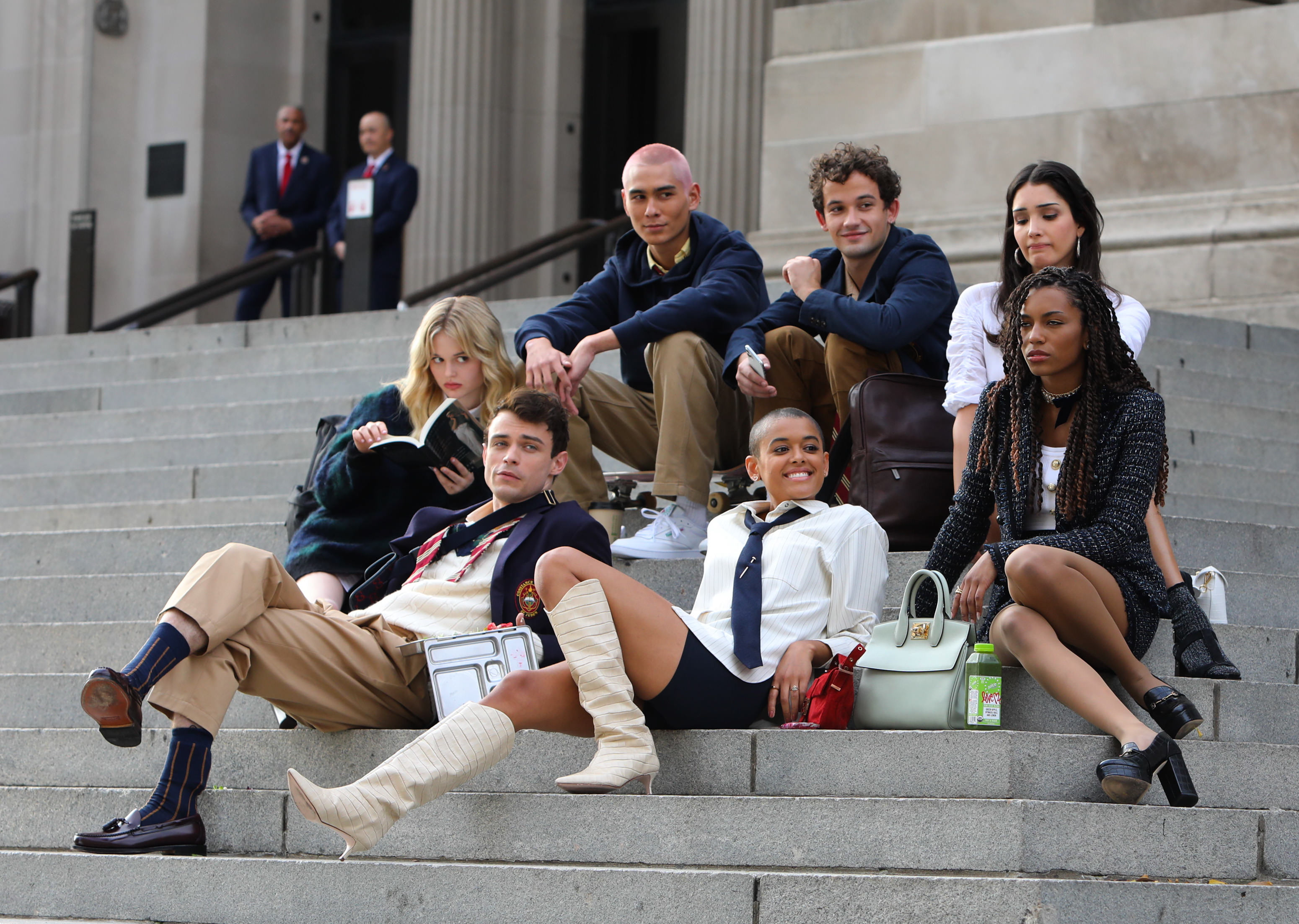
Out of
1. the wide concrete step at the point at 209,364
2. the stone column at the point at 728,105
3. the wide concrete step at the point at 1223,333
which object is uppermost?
the stone column at the point at 728,105

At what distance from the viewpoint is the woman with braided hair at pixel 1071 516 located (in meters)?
4.99

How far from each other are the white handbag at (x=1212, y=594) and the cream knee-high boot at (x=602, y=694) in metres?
1.87

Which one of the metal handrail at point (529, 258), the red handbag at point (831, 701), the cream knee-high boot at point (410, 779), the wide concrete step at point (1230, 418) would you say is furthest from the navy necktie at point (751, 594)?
the metal handrail at point (529, 258)

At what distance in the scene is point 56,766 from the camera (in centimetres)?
599

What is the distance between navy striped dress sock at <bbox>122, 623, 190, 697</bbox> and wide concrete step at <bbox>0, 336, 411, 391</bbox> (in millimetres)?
4784

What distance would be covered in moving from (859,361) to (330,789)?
2.81 meters

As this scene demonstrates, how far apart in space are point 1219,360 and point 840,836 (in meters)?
5.44

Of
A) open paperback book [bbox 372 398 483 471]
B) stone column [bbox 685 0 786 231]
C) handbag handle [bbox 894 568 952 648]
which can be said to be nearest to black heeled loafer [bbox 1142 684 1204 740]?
handbag handle [bbox 894 568 952 648]

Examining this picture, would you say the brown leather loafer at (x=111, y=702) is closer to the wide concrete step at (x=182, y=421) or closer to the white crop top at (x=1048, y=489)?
the white crop top at (x=1048, y=489)

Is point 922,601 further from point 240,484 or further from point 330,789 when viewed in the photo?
point 240,484

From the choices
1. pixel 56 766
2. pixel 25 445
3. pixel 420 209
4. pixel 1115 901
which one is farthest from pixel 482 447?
pixel 420 209

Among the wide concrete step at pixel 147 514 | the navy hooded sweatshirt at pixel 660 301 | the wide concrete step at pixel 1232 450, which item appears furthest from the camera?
the wide concrete step at pixel 147 514

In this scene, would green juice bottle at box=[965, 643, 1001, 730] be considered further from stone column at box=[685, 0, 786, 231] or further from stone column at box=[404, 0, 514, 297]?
stone column at box=[404, 0, 514, 297]

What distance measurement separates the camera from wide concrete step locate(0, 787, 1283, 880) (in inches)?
177
